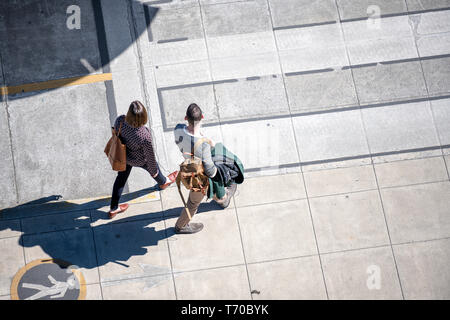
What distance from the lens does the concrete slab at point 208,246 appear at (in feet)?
20.0

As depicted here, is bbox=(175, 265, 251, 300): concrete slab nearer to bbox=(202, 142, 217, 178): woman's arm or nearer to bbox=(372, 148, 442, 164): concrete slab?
bbox=(202, 142, 217, 178): woman's arm

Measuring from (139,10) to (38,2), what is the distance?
1.84m

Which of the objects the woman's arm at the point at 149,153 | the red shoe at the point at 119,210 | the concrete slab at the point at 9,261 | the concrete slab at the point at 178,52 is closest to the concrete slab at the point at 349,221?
the woman's arm at the point at 149,153

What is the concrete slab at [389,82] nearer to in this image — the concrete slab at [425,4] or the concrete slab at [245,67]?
the concrete slab at [425,4]

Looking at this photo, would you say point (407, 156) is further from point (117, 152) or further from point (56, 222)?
point (56, 222)

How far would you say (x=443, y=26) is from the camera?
292 inches

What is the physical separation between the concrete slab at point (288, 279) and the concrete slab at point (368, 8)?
15.5ft

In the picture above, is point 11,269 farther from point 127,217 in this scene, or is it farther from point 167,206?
point 167,206

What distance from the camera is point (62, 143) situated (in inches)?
257

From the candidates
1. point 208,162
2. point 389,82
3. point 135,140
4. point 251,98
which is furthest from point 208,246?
point 389,82

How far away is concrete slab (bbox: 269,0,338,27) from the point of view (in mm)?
7312

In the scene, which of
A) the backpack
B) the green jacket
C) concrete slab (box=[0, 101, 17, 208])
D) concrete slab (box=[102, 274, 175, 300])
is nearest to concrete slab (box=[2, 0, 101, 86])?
concrete slab (box=[0, 101, 17, 208])

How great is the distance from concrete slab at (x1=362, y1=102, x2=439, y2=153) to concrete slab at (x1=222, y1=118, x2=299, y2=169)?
1.45 m
